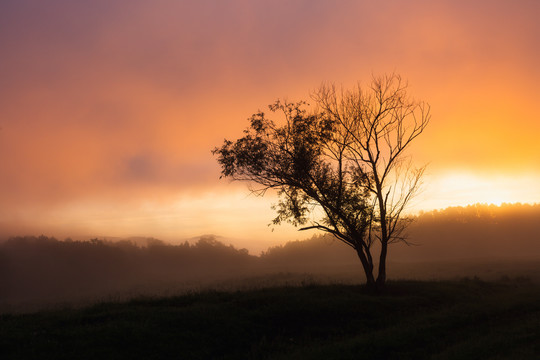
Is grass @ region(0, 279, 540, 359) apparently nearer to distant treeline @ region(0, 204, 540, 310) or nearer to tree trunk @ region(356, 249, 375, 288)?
tree trunk @ region(356, 249, 375, 288)

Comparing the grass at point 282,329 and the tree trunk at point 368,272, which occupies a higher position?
the tree trunk at point 368,272

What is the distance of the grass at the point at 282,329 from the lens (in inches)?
601

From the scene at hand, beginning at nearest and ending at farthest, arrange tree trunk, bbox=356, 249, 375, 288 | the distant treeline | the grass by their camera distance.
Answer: the grass
tree trunk, bbox=356, 249, 375, 288
the distant treeline

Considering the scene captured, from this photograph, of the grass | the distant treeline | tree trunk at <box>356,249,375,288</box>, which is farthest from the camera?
the distant treeline

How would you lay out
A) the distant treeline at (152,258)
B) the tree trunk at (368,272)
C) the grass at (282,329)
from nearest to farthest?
the grass at (282,329)
the tree trunk at (368,272)
the distant treeline at (152,258)

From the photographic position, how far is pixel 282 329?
20.0 metres

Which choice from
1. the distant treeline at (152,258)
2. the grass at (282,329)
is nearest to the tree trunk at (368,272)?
the grass at (282,329)

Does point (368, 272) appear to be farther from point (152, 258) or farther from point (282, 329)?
point (152, 258)

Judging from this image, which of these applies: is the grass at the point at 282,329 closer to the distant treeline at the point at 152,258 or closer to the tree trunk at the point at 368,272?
the tree trunk at the point at 368,272

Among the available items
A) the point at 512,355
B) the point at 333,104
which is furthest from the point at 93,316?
the point at 333,104

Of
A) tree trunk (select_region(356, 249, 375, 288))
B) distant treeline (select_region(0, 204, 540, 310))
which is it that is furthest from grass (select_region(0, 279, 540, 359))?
distant treeline (select_region(0, 204, 540, 310))

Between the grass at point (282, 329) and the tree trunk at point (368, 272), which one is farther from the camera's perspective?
the tree trunk at point (368, 272)

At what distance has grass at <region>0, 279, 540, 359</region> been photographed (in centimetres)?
1526

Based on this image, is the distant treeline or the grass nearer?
the grass
